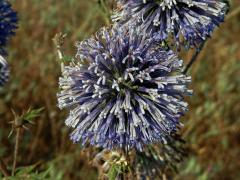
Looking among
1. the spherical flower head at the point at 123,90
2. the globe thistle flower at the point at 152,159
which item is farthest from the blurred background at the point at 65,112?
the spherical flower head at the point at 123,90

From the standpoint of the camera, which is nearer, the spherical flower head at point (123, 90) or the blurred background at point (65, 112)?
the spherical flower head at point (123, 90)

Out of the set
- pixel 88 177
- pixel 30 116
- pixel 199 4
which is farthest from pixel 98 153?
pixel 88 177

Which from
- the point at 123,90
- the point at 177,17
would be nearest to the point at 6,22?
the point at 123,90

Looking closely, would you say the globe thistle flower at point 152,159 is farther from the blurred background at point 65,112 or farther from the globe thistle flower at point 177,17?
the blurred background at point 65,112

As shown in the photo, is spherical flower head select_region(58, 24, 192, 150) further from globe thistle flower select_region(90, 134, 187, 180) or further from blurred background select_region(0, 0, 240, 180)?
blurred background select_region(0, 0, 240, 180)

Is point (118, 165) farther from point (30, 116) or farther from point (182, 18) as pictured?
point (182, 18)

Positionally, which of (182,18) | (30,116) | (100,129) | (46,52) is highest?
(46,52)

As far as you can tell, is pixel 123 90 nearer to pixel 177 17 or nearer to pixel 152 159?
pixel 177 17

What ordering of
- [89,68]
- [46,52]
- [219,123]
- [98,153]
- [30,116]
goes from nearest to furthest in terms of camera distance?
[89,68] → [30,116] → [98,153] → [219,123] → [46,52]
